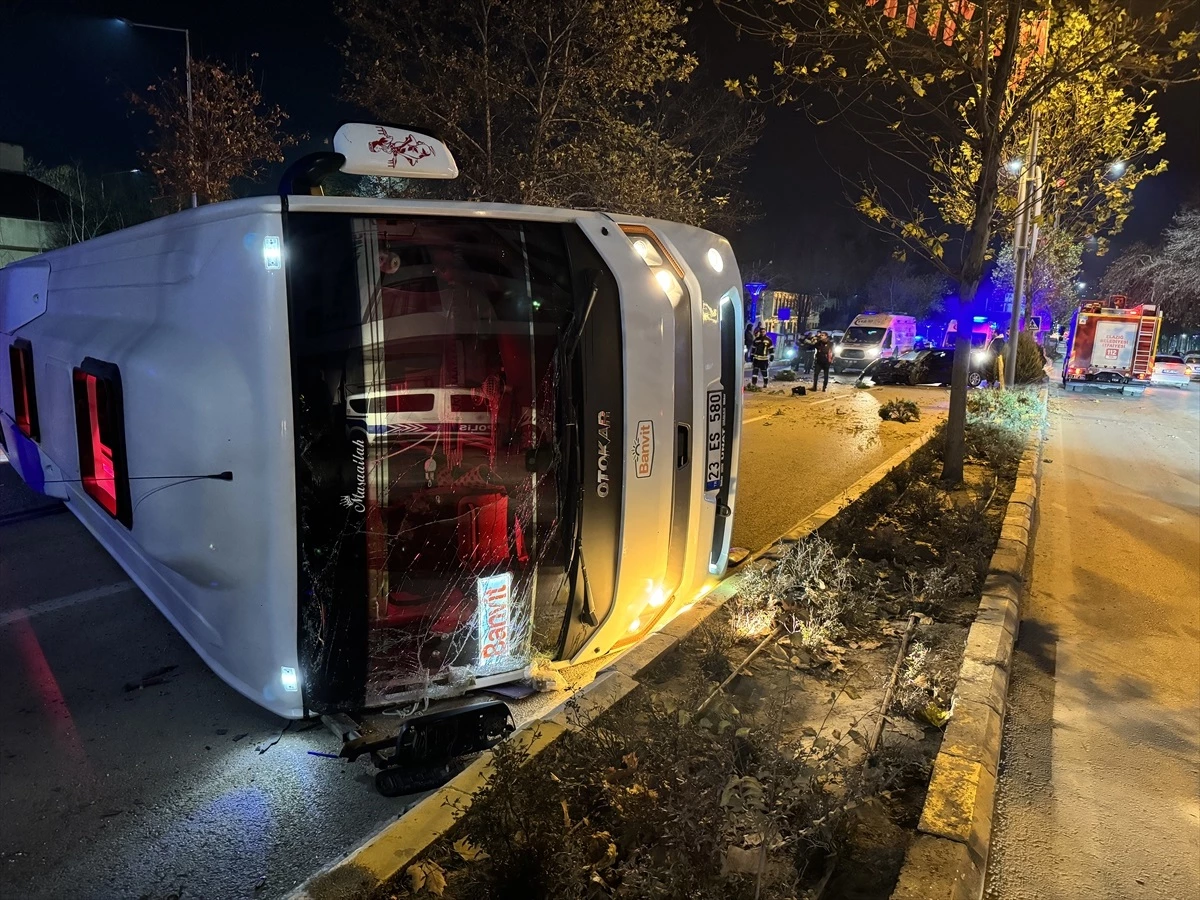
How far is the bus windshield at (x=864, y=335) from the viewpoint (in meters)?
31.0

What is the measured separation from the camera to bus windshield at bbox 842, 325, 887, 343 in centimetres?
3105

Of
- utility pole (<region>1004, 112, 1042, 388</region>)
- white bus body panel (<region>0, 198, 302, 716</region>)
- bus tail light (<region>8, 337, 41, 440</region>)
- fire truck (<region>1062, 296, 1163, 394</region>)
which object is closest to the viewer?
white bus body panel (<region>0, 198, 302, 716</region>)

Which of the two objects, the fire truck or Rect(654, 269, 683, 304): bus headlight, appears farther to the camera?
the fire truck

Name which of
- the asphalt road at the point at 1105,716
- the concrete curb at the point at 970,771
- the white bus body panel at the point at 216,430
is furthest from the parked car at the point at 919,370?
the white bus body panel at the point at 216,430

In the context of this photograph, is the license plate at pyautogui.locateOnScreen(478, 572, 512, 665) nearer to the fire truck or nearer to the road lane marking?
the road lane marking

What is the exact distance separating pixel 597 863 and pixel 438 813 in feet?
1.96

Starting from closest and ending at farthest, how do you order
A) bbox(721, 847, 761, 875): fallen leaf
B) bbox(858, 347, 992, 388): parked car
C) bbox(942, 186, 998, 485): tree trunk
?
bbox(721, 847, 761, 875): fallen leaf < bbox(942, 186, 998, 485): tree trunk < bbox(858, 347, 992, 388): parked car

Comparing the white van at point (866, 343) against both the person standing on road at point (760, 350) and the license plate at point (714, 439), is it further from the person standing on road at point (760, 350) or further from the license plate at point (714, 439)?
the license plate at point (714, 439)

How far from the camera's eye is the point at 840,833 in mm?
2811

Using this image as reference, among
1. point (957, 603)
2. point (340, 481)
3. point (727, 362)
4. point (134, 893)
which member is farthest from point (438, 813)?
point (957, 603)

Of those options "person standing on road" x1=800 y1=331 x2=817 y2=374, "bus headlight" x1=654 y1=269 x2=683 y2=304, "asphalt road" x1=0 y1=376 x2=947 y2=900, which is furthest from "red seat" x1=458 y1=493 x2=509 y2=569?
"person standing on road" x1=800 y1=331 x2=817 y2=374

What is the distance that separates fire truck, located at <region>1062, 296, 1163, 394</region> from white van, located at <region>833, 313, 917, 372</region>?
651cm

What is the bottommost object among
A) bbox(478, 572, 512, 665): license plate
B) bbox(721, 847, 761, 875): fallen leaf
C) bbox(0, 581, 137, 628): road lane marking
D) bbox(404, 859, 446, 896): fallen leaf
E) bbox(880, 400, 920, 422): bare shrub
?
bbox(0, 581, 137, 628): road lane marking

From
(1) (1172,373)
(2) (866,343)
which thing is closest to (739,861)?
(2) (866,343)
